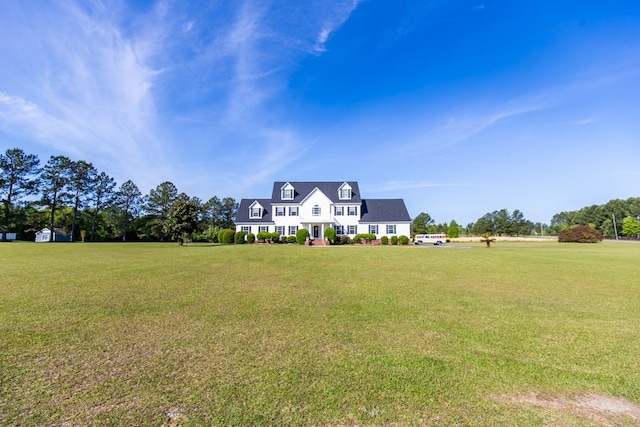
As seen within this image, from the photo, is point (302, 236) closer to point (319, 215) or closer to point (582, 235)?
point (319, 215)

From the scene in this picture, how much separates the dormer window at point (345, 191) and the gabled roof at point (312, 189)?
0.50 meters

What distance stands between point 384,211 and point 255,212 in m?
17.8

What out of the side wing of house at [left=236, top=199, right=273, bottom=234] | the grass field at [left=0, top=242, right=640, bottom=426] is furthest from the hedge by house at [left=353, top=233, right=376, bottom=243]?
the grass field at [left=0, top=242, right=640, bottom=426]

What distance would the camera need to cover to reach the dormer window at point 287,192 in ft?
138

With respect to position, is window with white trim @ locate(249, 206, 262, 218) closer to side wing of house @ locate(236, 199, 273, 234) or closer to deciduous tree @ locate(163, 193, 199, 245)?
side wing of house @ locate(236, 199, 273, 234)

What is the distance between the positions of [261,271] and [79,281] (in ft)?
19.6

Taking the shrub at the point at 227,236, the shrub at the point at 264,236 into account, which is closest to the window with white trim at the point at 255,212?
the shrub at the point at 264,236

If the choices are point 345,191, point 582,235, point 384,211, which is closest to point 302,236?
point 345,191

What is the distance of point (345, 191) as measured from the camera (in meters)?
42.3

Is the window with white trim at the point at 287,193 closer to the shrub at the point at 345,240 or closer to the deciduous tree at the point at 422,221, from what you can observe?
the shrub at the point at 345,240

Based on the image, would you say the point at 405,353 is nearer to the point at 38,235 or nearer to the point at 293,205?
the point at 293,205

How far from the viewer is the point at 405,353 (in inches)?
175

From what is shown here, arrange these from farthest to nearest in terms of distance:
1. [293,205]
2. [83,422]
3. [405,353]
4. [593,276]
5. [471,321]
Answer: [293,205], [593,276], [471,321], [405,353], [83,422]

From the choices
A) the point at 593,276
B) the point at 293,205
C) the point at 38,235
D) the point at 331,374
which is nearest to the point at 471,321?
the point at 331,374
